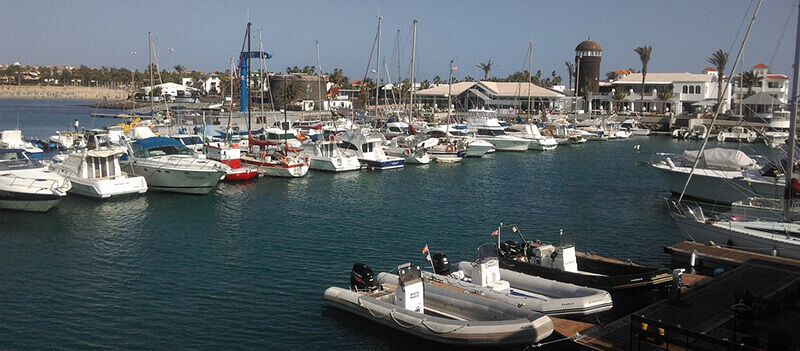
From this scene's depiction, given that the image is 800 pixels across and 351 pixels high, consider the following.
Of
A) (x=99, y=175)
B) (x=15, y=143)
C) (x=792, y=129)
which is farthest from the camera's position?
A: (x=15, y=143)

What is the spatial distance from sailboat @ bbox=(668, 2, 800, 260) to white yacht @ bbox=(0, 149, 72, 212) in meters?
29.0

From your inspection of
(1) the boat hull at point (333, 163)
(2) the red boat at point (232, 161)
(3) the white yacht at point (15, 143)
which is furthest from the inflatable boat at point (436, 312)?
(3) the white yacht at point (15, 143)

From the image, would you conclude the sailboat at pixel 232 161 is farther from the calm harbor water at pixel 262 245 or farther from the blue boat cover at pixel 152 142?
the blue boat cover at pixel 152 142

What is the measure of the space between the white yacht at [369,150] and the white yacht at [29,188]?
23253 millimetres

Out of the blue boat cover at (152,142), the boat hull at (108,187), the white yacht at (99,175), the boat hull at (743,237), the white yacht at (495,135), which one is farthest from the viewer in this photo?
the white yacht at (495,135)

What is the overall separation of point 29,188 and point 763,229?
3239 cm

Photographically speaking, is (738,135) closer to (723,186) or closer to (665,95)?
(665,95)

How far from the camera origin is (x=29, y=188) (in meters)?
32.4

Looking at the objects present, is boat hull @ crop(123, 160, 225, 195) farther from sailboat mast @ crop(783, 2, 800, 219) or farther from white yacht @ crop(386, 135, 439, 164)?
sailboat mast @ crop(783, 2, 800, 219)

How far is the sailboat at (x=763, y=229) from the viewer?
79.7 ft

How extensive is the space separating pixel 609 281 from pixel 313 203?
69.8 feet

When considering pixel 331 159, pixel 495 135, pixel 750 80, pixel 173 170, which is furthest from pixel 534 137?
pixel 750 80

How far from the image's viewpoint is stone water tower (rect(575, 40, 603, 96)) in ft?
395

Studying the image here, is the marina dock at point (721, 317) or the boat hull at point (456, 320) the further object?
the boat hull at point (456, 320)
